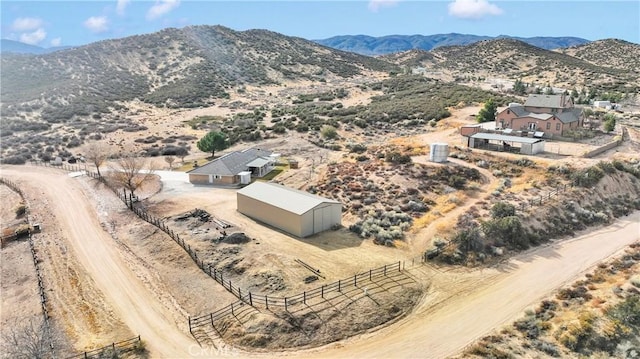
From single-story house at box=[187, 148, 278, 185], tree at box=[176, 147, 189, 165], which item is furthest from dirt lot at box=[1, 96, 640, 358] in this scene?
tree at box=[176, 147, 189, 165]

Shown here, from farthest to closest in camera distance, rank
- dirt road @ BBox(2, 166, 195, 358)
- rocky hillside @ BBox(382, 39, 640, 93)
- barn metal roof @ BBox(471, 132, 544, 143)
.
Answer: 1. rocky hillside @ BBox(382, 39, 640, 93)
2. barn metal roof @ BBox(471, 132, 544, 143)
3. dirt road @ BBox(2, 166, 195, 358)

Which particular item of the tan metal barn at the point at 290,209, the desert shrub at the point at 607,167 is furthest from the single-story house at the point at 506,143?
the tan metal barn at the point at 290,209

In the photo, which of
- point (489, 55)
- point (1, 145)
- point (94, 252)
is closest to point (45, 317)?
point (94, 252)

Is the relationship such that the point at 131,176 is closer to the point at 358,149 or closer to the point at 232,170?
the point at 232,170

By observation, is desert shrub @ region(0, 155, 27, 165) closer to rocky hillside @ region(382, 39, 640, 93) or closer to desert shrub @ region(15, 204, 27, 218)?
desert shrub @ region(15, 204, 27, 218)

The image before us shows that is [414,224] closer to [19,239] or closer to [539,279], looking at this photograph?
[539,279]

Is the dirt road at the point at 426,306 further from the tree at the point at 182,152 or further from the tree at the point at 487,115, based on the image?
the tree at the point at 487,115

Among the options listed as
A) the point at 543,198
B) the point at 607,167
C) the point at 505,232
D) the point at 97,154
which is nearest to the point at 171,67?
the point at 97,154
